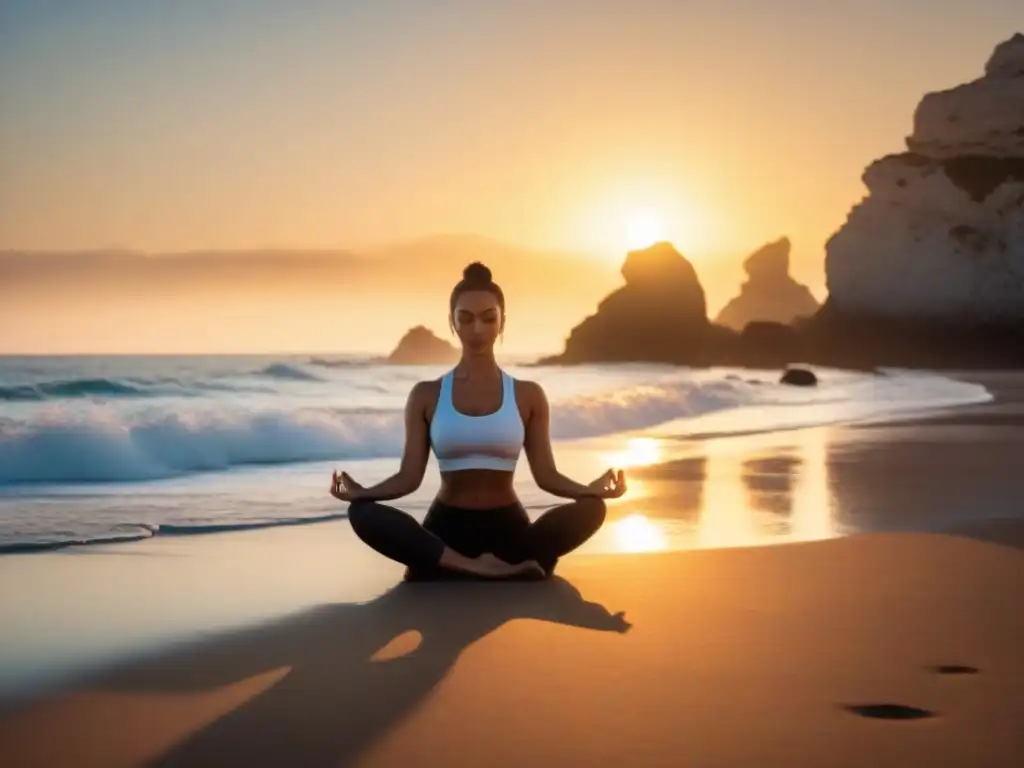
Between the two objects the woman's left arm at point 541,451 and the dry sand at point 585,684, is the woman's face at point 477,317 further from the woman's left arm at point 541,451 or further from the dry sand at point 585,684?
the dry sand at point 585,684

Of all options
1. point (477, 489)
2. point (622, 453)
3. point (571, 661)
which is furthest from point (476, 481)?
point (622, 453)

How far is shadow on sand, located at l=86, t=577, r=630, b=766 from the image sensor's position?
3.01 m

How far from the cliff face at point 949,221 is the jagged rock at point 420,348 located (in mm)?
42290

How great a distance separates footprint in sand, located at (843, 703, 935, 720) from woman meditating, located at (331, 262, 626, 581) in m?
2.00

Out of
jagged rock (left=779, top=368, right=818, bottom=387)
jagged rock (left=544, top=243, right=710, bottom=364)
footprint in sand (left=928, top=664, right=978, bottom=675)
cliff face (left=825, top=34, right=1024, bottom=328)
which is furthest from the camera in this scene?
jagged rock (left=544, top=243, right=710, bottom=364)

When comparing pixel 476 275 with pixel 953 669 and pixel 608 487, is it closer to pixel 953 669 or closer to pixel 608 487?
pixel 608 487

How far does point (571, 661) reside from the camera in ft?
12.4

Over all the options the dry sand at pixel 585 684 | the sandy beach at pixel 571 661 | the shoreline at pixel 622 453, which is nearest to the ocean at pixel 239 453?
the shoreline at pixel 622 453

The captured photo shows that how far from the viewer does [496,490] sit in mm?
5301

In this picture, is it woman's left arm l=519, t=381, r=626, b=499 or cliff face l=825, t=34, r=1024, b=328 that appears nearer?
woman's left arm l=519, t=381, r=626, b=499

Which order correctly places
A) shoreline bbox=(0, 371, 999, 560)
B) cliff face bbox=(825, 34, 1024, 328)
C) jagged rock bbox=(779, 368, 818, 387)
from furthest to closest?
cliff face bbox=(825, 34, 1024, 328), jagged rock bbox=(779, 368, 818, 387), shoreline bbox=(0, 371, 999, 560)

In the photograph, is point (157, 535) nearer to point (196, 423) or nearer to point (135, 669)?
point (135, 669)

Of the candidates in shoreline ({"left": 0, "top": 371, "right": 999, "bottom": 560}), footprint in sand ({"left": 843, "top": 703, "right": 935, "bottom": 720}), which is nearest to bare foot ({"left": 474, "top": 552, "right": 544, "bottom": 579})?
footprint in sand ({"left": 843, "top": 703, "right": 935, "bottom": 720})

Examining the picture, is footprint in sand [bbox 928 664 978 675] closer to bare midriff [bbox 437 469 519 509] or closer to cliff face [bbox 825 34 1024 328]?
bare midriff [bbox 437 469 519 509]
